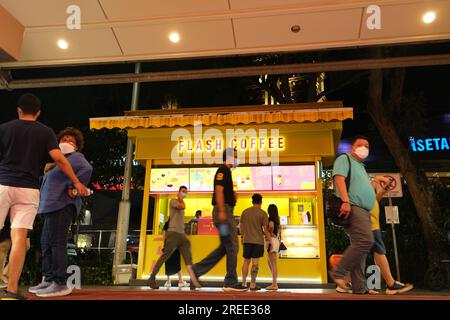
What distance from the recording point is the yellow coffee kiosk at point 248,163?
8.85 meters

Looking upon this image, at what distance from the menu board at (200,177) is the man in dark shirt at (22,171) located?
6.42m

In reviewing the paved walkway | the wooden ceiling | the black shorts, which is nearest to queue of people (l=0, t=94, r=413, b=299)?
the paved walkway

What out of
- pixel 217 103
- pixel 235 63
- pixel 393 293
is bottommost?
pixel 393 293

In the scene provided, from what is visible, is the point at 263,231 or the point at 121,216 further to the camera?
the point at 121,216

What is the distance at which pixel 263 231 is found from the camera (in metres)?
6.41

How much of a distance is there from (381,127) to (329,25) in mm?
6086

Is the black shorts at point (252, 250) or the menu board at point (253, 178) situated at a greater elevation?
the menu board at point (253, 178)

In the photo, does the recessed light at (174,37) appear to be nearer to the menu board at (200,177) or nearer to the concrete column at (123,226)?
the menu board at (200,177)

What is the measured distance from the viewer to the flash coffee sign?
18.3m

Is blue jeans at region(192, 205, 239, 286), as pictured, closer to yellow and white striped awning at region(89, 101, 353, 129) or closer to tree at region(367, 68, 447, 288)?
yellow and white striped awning at region(89, 101, 353, 129)

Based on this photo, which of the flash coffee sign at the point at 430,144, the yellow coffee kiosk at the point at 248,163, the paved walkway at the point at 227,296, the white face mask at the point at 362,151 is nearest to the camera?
the paved walkway at the point at 227,296

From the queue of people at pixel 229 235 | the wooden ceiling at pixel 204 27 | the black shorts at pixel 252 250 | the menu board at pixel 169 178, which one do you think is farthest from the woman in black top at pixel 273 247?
the wooden ceiling at pixel 204 27

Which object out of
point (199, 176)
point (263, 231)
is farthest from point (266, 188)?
point (263, 231)
